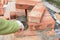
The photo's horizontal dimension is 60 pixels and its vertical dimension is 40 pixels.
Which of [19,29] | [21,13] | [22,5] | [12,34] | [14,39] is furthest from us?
[21,13]

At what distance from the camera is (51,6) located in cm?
238

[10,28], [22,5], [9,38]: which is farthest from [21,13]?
[9,38]

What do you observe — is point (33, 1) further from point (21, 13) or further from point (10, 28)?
point (10, 28)

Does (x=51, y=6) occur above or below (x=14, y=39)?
above

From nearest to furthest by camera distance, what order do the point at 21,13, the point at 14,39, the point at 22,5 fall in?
the point at 14,39 → the point at 22,5 → the point at 21,13

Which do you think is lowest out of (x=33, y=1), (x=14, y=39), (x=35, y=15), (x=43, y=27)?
(x=14, y=39)

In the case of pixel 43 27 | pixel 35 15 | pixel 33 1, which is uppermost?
pixel 33 1

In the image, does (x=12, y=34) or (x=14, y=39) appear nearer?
(x=14, y=39)

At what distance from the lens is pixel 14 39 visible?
1569mm

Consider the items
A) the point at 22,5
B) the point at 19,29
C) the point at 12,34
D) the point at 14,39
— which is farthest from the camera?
the point at 22,5

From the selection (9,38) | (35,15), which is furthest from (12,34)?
(35,15)

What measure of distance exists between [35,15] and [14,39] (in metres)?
0.39

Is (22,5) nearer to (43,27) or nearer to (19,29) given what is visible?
(19,29)

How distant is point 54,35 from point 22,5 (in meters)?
0.79
